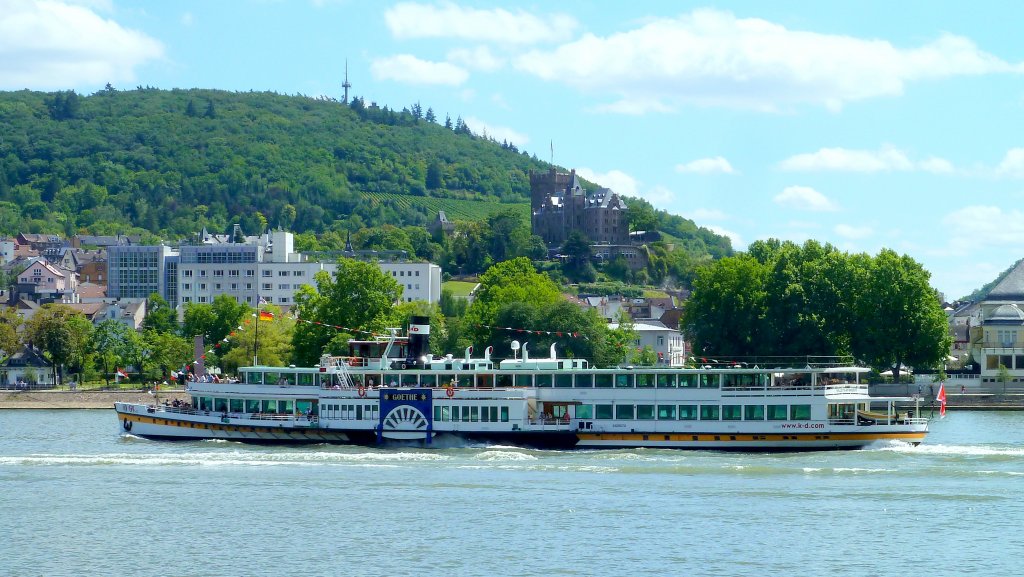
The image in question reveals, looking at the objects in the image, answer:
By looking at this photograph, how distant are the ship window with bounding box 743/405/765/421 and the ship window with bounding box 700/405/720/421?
3.44 feet

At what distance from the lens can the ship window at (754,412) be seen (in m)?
58.5

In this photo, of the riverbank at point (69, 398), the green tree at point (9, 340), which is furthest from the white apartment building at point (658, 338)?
the green tree at point (9, 340)

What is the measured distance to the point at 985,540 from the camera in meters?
40.1

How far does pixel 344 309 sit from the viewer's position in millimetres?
100750

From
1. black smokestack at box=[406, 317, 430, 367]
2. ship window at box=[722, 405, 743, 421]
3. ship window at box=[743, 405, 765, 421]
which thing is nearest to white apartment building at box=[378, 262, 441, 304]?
black smokestack at box=[406, 317, 430, 367]

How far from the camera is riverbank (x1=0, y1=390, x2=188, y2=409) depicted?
9350 cm

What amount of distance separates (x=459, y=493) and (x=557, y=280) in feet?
463

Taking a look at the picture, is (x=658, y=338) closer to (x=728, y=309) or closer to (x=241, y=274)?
(x=728, y=309)

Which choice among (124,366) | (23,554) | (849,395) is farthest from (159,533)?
(124,366)

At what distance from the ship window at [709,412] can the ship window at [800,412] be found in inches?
110

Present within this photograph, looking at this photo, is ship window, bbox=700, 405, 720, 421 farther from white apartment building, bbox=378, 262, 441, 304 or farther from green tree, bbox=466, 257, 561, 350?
white apartment building, bbox=378, 262, 441, 304

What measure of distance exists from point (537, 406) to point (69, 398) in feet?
147

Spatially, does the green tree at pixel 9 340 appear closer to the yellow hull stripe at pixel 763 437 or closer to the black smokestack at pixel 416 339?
the black smokestack at pixel 416 339

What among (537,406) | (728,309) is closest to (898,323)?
(728,309)
